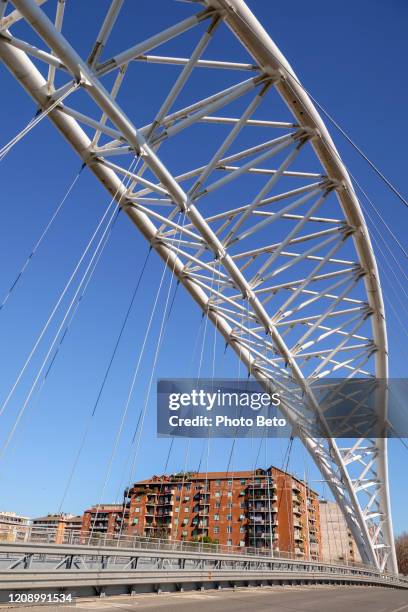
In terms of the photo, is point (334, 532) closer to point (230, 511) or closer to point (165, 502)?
point (230, 511)

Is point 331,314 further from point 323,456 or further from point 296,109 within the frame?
point 323,456

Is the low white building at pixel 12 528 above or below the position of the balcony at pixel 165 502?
below

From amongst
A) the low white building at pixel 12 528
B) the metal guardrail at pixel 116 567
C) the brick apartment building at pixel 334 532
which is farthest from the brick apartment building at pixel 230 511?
the low white building at pixel 12 528

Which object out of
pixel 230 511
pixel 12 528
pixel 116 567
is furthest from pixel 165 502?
pixel 12 528

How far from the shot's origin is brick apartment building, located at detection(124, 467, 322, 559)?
69.2 metres

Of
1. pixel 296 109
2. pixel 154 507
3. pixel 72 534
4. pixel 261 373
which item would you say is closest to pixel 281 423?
pixel 261 373

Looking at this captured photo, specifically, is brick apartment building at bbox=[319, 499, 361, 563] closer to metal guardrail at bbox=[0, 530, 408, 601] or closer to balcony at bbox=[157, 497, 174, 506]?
balcony at bbox=[157, 497, 174, 506]

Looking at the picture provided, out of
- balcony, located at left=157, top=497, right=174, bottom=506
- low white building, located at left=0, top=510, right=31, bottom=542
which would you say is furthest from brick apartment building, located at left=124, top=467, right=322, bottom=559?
low white building, located at left=0, top=510, right=31, bottom=542

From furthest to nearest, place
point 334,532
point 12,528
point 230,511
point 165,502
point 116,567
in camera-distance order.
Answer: point 334,532 → point 165,502 → point 230,511 → point 116,567 → point 12,528

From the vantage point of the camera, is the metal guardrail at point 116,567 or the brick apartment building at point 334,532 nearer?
the metal guardrail at point 116,567

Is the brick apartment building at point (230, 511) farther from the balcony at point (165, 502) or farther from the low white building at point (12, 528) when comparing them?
the low white building at point (12, 528)

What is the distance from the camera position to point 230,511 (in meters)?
70.7

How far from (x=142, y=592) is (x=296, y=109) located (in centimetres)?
1292

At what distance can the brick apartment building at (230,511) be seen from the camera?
227 feet
